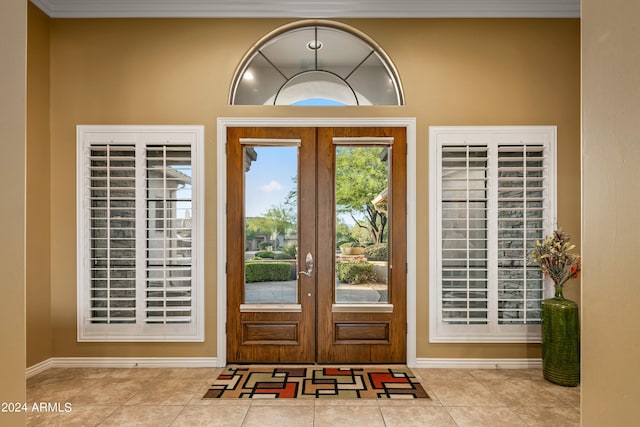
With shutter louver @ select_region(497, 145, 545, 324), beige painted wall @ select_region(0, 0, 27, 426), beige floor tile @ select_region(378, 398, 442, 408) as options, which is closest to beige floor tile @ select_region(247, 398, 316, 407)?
beige floor tile @ select_region(378, 398, 442, 408)

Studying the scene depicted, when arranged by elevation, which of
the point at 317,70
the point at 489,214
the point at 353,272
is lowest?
the point at 353,272

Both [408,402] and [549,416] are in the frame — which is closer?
[549,416]

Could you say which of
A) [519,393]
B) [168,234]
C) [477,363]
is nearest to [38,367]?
[168,234]

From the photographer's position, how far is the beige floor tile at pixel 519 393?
304cm

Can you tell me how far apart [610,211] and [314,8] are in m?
3.43

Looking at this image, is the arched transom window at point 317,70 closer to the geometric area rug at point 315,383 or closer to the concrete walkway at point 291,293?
the concrete walkway at point 291,293

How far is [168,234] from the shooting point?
3.77 meters

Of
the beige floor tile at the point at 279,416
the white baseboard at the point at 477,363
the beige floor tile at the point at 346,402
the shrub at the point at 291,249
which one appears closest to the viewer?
the beige floor tile at the point at 279,416

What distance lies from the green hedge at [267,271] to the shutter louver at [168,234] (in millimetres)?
581

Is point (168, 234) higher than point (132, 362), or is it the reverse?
point (168, 234)

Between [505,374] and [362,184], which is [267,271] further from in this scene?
[505,374]

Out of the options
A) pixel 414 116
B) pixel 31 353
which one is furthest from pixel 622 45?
pixel 31 353

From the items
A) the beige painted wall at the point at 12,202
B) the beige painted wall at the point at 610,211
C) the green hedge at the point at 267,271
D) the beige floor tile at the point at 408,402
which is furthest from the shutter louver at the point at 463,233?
the beige painted wall at the point at 12,202

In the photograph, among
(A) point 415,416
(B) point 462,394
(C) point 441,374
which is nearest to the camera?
(A) point 415,416
